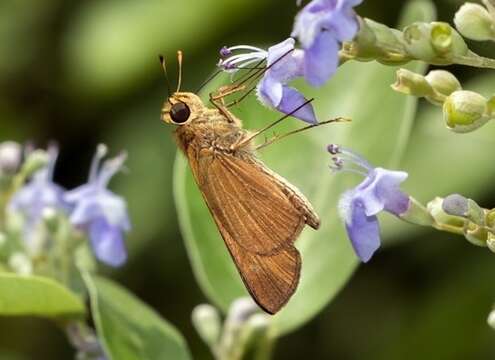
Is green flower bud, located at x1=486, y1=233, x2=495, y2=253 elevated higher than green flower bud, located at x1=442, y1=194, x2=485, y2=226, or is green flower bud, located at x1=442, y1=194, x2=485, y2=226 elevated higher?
green flower bud, located at x1=442, y1=194, x2=485, y2=226

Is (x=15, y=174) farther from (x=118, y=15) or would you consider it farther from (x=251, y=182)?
(x=118, y=15)

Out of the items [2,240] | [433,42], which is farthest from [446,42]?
[2,240]

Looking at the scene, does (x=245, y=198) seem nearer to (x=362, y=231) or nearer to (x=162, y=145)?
(x=362, y=231)

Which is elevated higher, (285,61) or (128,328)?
(285,61)

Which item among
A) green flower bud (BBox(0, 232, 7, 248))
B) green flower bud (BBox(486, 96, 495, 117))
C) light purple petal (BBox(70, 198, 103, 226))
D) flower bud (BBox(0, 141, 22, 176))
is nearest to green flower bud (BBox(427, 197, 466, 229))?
green flower bud (BBox(486, 96, 495, 117))

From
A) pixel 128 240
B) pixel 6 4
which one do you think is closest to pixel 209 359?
pixel 128 240

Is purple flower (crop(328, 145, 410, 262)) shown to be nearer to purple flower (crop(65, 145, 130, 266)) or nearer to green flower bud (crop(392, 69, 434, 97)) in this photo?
green flower bud (crop(392, 69, 434, 97))
